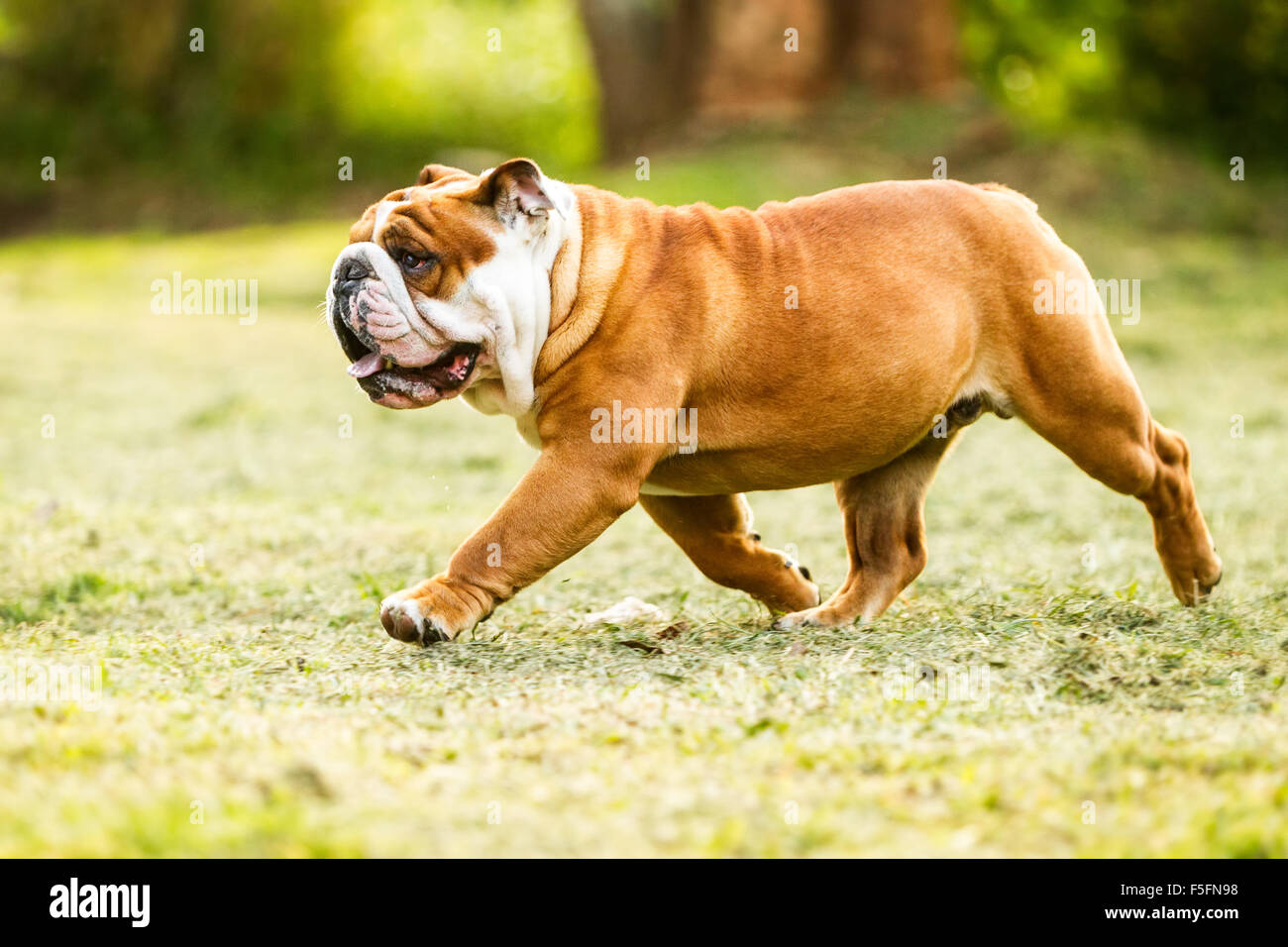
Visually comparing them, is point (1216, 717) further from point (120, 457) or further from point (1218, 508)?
point (120, 457)

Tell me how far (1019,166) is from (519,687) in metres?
13.0

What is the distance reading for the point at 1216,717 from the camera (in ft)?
11.3

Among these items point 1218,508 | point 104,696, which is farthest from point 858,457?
point 1218,508

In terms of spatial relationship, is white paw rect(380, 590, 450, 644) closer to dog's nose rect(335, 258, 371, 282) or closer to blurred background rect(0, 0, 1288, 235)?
dog's nose rect(335, 258, 371, 282)

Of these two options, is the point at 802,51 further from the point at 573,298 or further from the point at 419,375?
the point at 419,375

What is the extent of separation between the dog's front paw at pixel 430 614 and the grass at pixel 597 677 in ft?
0.19

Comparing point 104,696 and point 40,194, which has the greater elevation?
point 40,194

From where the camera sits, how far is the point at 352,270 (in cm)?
408

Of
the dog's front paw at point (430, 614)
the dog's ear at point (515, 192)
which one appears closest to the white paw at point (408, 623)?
the dog's front paw at point (430, 614)

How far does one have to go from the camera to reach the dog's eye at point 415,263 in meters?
4.04

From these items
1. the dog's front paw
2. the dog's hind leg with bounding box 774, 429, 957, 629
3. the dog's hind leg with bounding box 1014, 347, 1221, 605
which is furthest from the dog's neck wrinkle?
the dog's hind leg with bounding box 1014, 347, 1221, 605

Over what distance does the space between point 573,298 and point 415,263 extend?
42 centimetres

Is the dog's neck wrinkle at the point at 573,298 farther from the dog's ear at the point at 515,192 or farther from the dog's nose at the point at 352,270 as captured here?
the dog's nose at the point at 352,270

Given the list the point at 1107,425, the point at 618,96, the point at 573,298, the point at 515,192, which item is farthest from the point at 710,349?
the point at 618,96
